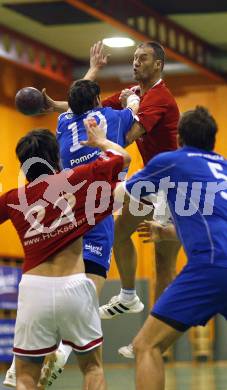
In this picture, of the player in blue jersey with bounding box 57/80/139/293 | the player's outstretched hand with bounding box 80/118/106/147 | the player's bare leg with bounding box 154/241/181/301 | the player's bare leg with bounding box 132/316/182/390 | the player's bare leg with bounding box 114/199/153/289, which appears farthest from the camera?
the player's bare leg with bounding box 154/241/181/301

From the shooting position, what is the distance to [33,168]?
7422 mm

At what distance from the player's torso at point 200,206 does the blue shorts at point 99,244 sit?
167 centimetres

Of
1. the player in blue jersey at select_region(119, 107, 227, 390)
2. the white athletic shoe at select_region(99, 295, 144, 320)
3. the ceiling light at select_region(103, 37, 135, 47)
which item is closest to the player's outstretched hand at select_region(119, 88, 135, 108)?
the white athletic shoe at select_region(99, 295, 144, 320)

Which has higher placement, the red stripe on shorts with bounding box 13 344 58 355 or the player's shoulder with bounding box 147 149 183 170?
the player's shoulder with bounding box 147 149 183 170

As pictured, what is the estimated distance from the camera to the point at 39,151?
7.38m

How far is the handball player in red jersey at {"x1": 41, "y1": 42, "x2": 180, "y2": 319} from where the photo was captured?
9188 millimetres

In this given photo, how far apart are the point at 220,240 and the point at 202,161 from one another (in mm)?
550

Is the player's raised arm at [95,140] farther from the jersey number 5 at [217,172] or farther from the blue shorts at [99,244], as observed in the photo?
the blue shorts at [99,244]

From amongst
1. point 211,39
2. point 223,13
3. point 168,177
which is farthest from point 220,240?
point 211,39

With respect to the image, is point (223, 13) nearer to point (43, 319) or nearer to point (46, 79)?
point (46, 79)

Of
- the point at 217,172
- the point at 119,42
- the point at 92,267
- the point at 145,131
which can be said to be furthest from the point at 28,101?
the point at 119,42

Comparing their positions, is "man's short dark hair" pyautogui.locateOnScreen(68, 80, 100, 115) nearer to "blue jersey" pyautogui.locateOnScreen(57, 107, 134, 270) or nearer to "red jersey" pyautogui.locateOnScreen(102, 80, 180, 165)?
"blue jersey" pyautogui.locateOnScreen(57, 107, 134, 270)

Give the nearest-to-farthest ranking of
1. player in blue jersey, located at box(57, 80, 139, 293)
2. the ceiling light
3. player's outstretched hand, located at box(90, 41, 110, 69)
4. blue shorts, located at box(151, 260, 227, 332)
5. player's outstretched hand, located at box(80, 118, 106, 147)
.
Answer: blue shorts, located at box(151, 260, 227, 332) < player's outstretched hand, located at box(80, 118, 106, 147) < player in blue jersey, located at box(57, 80, 139, 293) < player's outstretched hand, located at box(90, 41, 110, 69) < the ceiling light

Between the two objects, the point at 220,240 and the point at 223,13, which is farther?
the point at 223,13
